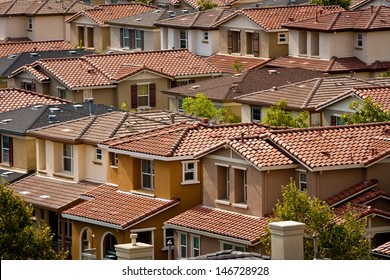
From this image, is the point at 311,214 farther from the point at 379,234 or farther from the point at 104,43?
the point at 104,43

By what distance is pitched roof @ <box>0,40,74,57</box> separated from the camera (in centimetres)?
11369

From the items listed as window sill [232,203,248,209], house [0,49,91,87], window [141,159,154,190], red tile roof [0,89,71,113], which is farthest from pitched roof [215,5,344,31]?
window sill [232,203,248,209]

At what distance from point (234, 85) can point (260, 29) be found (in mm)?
15537

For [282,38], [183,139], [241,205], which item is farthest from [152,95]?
[241,205]

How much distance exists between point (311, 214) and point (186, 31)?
196 feet

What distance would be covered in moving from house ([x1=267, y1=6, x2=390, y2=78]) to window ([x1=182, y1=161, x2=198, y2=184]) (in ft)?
115

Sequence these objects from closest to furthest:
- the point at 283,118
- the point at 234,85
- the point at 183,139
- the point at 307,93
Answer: the point at 183,139
the point at 283,118
the point at 307,93
the point at 234,85

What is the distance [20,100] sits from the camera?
86.0 meters

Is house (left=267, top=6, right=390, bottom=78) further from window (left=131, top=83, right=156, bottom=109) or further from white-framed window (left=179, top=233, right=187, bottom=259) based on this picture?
white-framed window (left=179, top=233, right=187, bottom=259)

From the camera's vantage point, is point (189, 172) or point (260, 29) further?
point (260, 29)

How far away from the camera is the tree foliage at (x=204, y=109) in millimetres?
85188

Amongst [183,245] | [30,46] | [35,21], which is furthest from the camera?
[35,21]

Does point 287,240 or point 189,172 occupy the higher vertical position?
point 287,240

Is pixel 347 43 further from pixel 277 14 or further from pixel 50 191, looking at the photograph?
pixel 50 191
